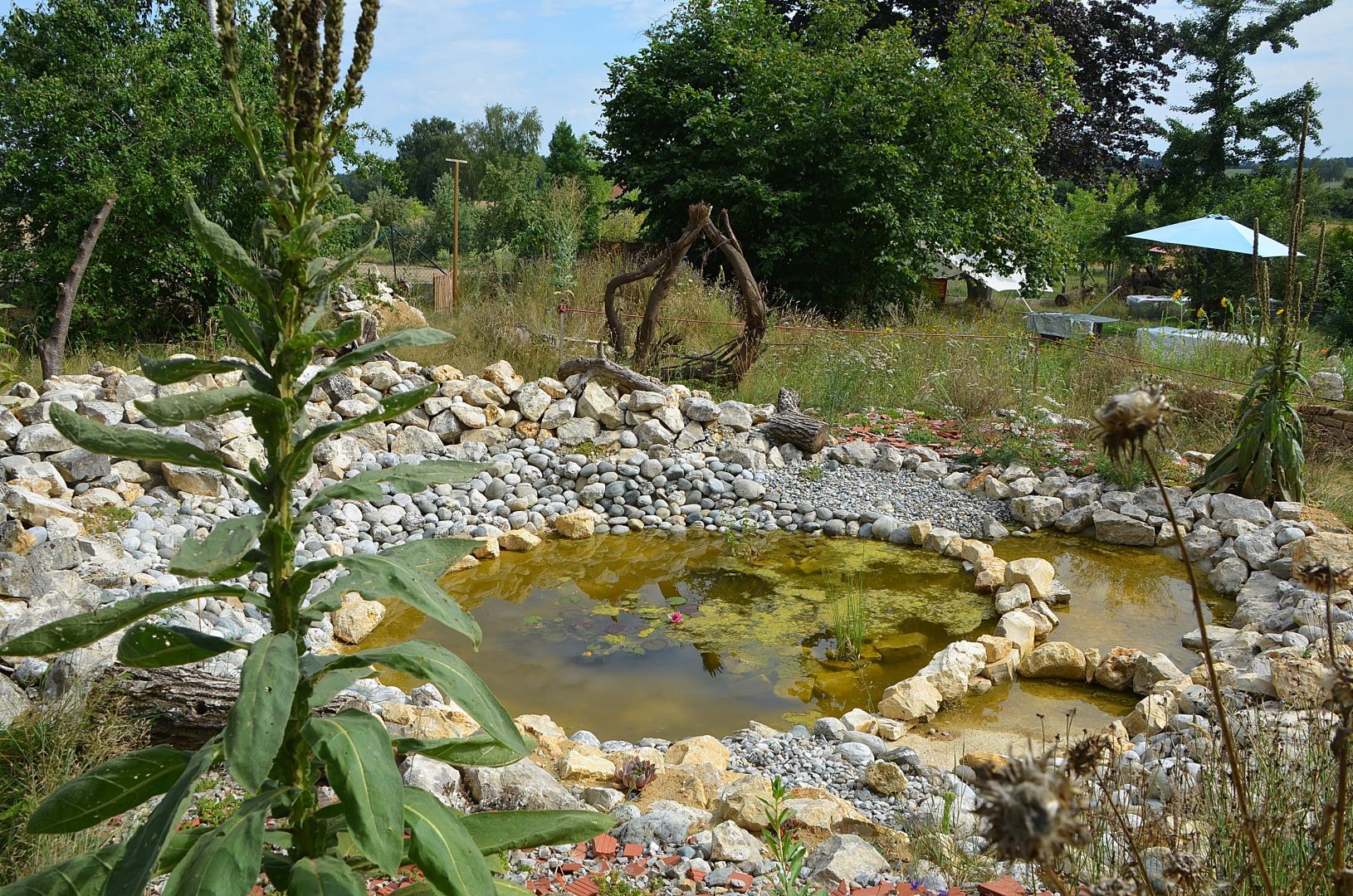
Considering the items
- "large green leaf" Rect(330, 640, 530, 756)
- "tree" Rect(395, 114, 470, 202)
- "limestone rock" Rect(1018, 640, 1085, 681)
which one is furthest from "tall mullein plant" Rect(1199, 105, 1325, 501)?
"tree" Rect(395, 114, 470, 202)

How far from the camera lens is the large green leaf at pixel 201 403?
1.28 metres

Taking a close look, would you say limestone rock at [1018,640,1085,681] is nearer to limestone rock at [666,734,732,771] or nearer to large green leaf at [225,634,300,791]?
limestone rock at [666,734,732,771]

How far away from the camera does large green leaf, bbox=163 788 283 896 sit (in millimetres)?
1248

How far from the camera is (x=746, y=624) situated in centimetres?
536

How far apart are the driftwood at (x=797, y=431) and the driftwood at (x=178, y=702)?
542 centimetres

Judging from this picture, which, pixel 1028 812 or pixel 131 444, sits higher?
pixel 131 444

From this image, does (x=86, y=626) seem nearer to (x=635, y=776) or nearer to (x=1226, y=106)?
(x=635, y=776)

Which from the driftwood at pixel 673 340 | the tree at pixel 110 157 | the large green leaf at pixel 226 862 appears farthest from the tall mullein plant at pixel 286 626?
the tree at pixel 110 157

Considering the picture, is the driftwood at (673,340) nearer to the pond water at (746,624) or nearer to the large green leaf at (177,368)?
the pond water at (746,624)

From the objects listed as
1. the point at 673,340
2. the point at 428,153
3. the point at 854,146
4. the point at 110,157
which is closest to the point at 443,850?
the point at 673,340

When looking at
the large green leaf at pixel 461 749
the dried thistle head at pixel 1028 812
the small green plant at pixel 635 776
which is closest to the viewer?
the dried thistle head at pixel 1028 812

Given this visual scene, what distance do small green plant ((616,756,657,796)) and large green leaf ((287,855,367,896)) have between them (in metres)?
1.83

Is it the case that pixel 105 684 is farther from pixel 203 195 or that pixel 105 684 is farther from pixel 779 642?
pixel 203 195

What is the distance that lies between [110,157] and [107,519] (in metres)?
5.04
